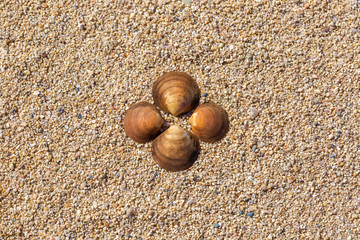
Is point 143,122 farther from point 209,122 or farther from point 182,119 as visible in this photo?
point 209,122

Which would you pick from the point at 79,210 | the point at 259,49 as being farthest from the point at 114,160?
the point at 259,49

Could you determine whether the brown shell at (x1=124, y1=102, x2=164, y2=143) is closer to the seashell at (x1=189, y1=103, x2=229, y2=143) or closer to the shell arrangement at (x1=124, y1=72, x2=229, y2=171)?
the shell arrangement at (x1=124, y1=72, x2=229, y2=171)

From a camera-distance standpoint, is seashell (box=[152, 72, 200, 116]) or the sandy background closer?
seashell (box=[152, 72, 200, 116])

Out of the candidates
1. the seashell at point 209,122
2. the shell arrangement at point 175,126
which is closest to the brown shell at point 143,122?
the shell arrangement at point 175,126

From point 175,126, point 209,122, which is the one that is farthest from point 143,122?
point 209,122

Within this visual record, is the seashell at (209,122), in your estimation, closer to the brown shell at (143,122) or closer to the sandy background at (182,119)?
the sandy background at (182,119)

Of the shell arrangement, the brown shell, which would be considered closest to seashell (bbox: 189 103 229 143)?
the shell arrangement
